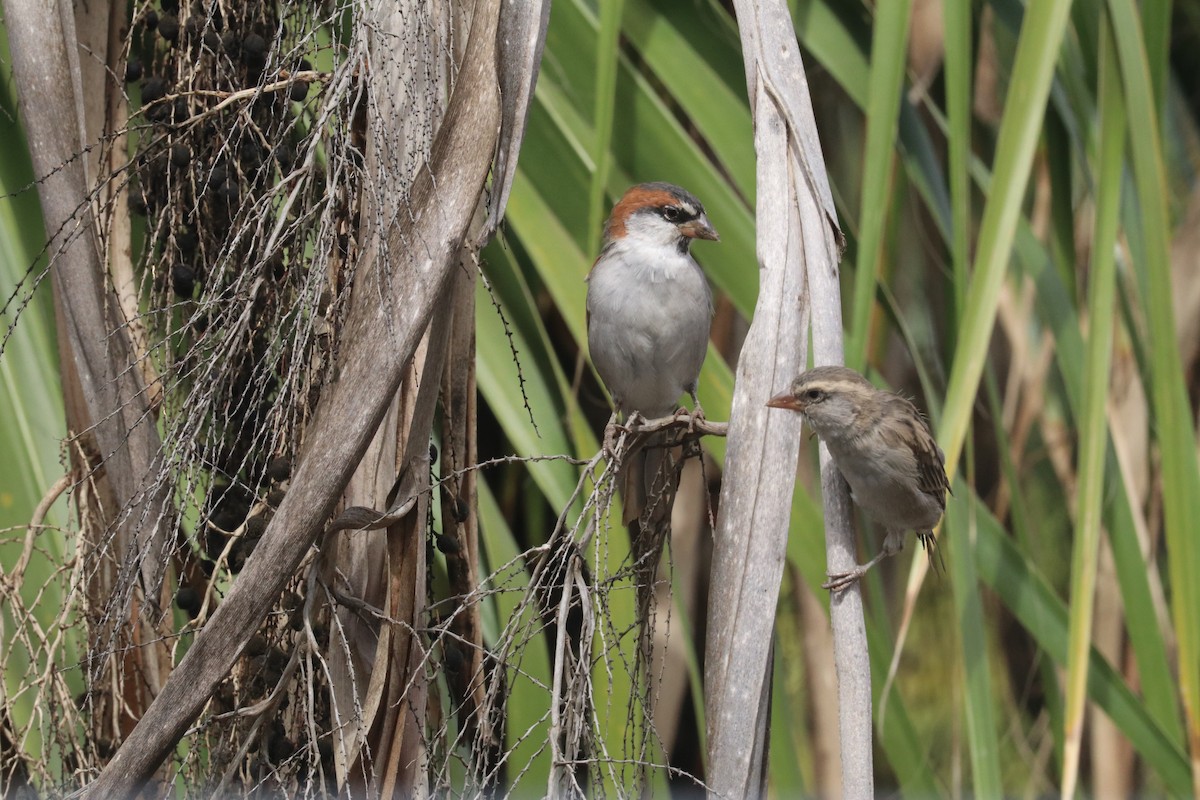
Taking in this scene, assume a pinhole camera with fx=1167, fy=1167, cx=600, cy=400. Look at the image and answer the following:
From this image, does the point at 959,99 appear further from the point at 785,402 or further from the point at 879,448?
the point at 785,402

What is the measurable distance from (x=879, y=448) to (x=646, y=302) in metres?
1.10

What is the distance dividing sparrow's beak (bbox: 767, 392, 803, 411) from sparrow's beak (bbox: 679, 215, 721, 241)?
3.96ft

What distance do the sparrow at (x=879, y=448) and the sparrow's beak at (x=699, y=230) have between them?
0.77 metres

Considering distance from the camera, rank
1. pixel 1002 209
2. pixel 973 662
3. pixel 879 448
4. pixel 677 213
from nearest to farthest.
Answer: pixel 879 448 → pixel 1002 209 → pixel 973 662 → pixel 677 213

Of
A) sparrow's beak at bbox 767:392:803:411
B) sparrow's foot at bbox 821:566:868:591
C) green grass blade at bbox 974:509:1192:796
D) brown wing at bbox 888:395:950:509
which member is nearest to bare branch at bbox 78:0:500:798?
sparrow's beak at bbox 767:392:803:411

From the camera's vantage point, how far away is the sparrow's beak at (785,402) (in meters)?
1.55

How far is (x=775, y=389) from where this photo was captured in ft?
5.16

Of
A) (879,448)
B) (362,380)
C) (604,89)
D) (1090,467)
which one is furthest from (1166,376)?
(362,380)

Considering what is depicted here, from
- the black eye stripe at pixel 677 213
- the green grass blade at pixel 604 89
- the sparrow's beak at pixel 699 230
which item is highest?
the green grass blade at pixel 604 89

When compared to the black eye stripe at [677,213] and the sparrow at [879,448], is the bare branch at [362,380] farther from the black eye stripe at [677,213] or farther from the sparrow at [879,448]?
the black eye stripe at [677,213]

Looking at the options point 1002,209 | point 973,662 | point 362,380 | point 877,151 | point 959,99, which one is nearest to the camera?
point 362,380

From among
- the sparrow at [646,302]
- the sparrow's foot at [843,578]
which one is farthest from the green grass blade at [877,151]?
the sparrow's foot at [843,578]

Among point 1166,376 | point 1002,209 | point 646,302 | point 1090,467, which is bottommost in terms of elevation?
point 1090,467

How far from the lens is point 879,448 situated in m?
1.99
